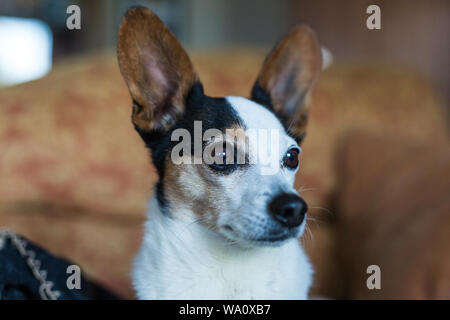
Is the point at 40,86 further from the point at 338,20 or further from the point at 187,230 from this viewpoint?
the point at 338,20

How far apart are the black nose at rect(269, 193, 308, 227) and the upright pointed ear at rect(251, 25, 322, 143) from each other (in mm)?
252

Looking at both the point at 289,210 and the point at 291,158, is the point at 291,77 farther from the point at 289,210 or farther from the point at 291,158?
the point at 289,210

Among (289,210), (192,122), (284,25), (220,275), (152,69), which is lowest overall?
(220,275)

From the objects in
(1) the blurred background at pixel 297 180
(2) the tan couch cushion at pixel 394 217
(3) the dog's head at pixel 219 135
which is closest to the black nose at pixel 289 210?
(3) the dog's head at pixel 219 135

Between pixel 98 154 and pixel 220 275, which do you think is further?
pixel 98 154

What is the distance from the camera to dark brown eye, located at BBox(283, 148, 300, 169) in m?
0.85

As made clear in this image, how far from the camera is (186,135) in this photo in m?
0.89

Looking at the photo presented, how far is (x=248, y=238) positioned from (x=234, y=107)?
25cm

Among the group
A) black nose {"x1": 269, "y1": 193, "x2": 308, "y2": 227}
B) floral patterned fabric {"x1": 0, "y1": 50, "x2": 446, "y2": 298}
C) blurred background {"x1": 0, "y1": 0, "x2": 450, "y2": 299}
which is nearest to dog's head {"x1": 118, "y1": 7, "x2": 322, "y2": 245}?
black nose {"x1": 269, "y1": 193, "x2": 308, "y2": 227}

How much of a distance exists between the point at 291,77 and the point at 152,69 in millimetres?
291

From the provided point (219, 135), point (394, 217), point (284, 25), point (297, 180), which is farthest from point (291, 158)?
point (284, 25)

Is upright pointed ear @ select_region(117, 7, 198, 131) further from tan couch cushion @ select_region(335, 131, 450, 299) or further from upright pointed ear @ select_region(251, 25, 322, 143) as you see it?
tan couch cushion @ select_region(335, 131, 450, 299)

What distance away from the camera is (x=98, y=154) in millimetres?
1786

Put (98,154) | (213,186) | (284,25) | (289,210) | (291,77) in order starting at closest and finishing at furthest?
1. (289,210)
2. (213,186)
3. (291,77)
4. (98,154)
5. (284,25)
